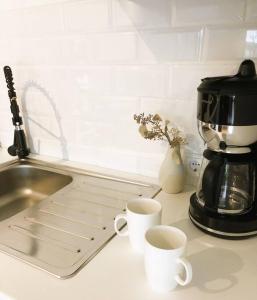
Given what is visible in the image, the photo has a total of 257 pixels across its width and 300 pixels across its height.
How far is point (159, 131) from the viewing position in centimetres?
82

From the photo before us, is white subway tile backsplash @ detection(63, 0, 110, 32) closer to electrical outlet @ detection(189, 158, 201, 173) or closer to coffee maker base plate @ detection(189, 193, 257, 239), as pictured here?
electrical outlet @ detection(189, 158, 201, 173)

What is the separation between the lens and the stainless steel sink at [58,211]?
602mm

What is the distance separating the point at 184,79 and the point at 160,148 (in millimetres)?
237

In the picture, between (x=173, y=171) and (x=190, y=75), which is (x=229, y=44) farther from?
(x=173, y=171)

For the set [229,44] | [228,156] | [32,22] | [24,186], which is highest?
[32,22]

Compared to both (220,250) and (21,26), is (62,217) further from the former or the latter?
(21,26)

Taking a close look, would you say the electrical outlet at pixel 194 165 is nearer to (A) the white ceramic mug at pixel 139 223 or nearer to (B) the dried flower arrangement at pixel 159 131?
(B) the dried flower arrangement at pixel 159 131

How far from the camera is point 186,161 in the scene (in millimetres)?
890

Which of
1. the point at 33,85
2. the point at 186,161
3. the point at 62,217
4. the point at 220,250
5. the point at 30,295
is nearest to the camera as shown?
the point at 30,295

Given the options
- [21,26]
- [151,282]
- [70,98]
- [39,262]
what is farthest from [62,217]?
[21,26]

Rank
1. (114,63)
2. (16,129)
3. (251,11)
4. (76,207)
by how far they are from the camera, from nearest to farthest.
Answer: (251,11), (76,207), (114,63), (16,129)

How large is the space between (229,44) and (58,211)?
2.12 feet

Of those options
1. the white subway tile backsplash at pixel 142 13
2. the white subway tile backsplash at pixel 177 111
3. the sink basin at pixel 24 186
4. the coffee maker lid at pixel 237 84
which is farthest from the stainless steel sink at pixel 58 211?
the white subway tile backsplash at pixel 142 13

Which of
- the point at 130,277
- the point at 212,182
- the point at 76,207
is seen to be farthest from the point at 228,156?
the point at 76,207
